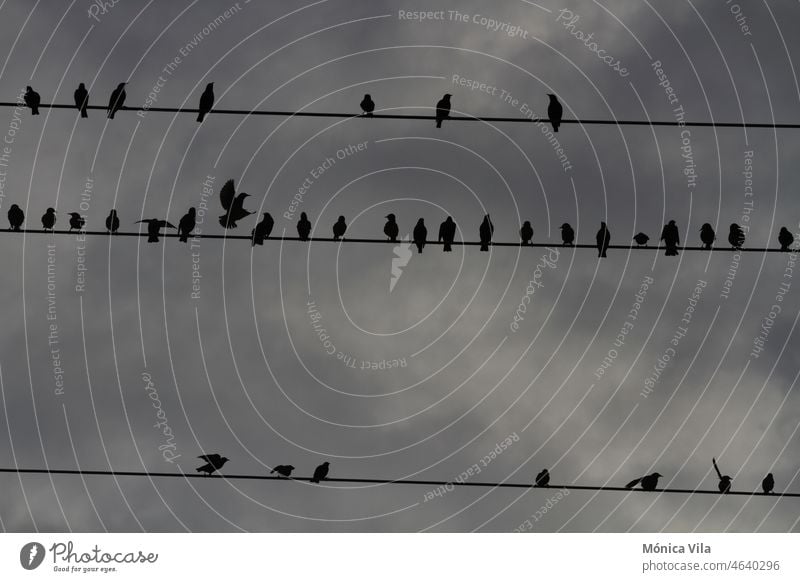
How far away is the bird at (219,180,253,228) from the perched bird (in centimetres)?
895

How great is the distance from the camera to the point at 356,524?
2705 cm

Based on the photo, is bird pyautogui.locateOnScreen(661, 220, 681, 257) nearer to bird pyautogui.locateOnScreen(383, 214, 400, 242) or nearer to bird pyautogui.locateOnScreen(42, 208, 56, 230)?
bird pyautogui.locateOnScreen(383, 214, 400, 242)

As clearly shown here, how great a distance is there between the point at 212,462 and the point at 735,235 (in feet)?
36.7

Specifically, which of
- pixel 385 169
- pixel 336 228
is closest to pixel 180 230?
pixel 336 228

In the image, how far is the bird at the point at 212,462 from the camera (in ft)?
82.6

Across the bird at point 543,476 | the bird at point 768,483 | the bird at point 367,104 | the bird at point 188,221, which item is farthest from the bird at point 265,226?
the bird at point 768,483

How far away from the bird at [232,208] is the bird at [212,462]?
4.68 meters

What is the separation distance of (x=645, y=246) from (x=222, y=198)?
8.01 meters

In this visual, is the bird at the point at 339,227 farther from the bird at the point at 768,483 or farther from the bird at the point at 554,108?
the bird at the point at 768,483

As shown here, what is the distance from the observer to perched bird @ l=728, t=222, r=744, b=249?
2389 centimetres

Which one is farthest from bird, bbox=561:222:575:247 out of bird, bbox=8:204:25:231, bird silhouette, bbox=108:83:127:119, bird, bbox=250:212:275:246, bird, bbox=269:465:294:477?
bird, bbox=8:204:25:231

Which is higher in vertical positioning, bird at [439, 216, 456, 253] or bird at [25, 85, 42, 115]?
bird at [25, 85, 42, 115]
